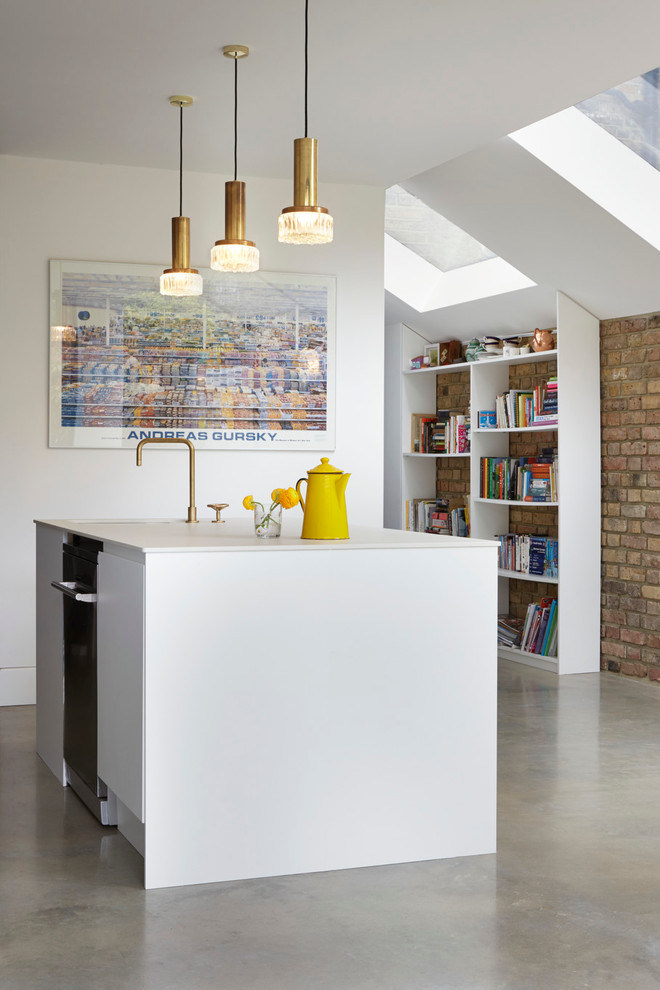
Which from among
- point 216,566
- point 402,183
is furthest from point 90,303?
point 216,566

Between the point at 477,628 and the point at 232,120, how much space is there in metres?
2.75

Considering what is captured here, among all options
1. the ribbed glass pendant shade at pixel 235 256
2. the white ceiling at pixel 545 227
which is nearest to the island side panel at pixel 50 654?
the ribbed glass pendant shade at pixel 235 256

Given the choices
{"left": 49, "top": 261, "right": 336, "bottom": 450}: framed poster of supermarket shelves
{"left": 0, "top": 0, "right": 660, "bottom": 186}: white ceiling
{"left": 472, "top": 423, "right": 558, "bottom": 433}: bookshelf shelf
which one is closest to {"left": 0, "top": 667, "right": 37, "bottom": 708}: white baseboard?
{"left": 49, "top": 261, "right": 336, "bottom": 450}: framed poster of supermarket shelves

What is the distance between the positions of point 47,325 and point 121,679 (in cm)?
286

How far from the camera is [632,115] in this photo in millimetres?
5172

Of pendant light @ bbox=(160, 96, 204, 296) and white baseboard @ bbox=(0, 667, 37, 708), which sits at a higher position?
pendant light @ bbox=(160, 96, 204, 296)

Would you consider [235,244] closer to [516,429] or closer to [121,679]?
[121,679]

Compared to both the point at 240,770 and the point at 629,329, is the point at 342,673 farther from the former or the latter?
the point at 629,329

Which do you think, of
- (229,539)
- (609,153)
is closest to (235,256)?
(229,539)

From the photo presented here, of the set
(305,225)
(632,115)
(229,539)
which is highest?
(632,115)

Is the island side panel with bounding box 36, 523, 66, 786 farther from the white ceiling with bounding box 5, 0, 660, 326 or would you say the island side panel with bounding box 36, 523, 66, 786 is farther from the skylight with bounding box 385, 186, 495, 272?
the skylight with bounding box 385, 186, 495, 272

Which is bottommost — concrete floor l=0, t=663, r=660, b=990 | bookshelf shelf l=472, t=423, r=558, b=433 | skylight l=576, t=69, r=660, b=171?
concrete floor l=0, t=663, r=660, b=990

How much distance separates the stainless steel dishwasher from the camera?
3445 millimetres

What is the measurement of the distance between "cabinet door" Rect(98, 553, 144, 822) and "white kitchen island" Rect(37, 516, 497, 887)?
0.4 inches
